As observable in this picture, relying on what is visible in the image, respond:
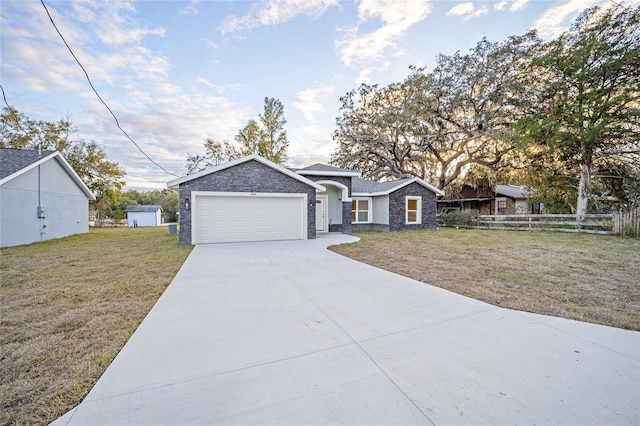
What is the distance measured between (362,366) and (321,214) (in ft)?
40.3

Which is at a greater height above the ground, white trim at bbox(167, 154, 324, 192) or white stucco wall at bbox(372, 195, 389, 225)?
white trim at bbox(167, 154, 324, 192)

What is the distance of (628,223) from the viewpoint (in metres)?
11.9

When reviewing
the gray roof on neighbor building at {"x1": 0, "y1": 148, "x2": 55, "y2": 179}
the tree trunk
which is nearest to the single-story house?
the gray roof on neighbor building at {"x1": 0, "y1": 148, "x2": 55, "y2": 179}

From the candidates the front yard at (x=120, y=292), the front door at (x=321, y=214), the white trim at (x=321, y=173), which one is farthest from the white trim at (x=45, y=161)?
the front door at (x=321, y=214)

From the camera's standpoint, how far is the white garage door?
35.0ft

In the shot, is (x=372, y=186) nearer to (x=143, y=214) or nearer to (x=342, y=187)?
(x=342, y=187)

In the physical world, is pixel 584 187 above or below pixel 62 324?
above

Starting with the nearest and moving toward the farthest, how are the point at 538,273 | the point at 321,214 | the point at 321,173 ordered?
1. the point at 538,273
2. the point at 321,173
3. the point at 321,214

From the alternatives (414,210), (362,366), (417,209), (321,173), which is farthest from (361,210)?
(362,366)

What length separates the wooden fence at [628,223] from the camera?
38.3 feet

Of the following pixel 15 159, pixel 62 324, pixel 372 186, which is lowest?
pixel 62 324

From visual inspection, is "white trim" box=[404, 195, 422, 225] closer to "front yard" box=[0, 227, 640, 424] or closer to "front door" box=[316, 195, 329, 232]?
"front door" box=[316, 195, 329, 232]

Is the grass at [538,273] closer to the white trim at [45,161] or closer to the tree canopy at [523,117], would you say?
the tree canopy at [523,117]

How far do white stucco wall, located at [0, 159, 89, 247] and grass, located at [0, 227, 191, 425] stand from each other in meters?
5.84
